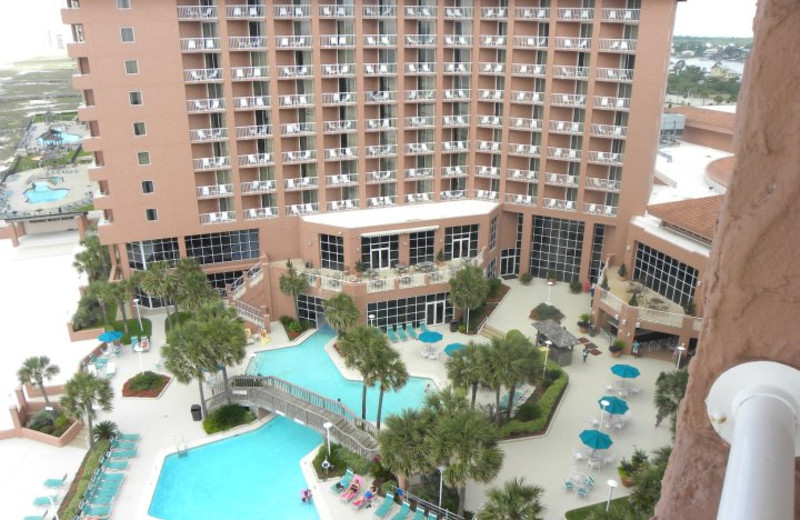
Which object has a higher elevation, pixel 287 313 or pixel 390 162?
pixel 390 162

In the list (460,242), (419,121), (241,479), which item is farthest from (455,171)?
(241,479)

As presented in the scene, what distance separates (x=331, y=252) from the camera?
1837 inches

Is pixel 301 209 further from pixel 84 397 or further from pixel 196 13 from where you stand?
pixel 84 397

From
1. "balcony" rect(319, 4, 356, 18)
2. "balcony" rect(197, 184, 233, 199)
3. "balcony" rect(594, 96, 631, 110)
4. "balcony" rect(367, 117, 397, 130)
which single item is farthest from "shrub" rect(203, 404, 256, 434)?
"balcony" rect(594, 96, 631, 110)

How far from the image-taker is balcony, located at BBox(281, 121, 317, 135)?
1811 inches

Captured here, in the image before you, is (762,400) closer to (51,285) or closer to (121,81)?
(121,81)

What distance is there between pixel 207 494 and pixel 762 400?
1227 inches

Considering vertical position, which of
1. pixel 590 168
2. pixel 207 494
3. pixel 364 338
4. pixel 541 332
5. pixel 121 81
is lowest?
pixel 207 494

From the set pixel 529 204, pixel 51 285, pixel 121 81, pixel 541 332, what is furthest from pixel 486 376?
pixel 51 285

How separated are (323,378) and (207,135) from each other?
19.1 m

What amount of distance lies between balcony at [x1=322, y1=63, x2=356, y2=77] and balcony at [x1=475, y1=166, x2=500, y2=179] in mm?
12873

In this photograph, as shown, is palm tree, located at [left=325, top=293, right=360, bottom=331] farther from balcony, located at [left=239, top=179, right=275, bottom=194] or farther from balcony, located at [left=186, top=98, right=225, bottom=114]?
balcony, located at [left=186, top=98, right=225, bottom=114]

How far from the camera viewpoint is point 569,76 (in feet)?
155

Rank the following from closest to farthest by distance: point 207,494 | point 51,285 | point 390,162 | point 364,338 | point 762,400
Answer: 1. point 762,400
2. point 207,494
3. point 364,338
4. point 390,162
5. point 51,285
